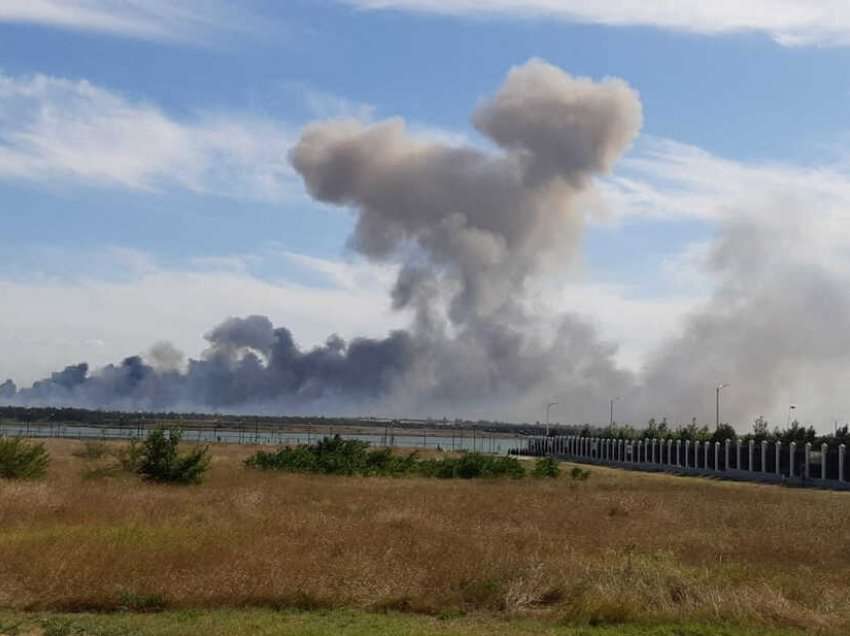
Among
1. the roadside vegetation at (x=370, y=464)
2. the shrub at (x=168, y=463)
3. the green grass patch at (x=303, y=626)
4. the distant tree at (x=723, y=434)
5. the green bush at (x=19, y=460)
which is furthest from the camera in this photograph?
the distant tree at (x=723, y=434)

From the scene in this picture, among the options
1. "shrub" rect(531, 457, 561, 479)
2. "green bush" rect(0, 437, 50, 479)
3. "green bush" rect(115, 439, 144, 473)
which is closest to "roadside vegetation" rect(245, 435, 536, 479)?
"shrub" rect(531, 457, 561, 479)

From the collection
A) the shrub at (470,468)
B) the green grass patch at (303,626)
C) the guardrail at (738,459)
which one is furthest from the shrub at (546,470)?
the green grass patch at (303,626)

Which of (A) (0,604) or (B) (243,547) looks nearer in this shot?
(A) (0,604)

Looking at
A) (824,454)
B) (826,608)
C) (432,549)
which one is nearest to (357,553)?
(432,549)

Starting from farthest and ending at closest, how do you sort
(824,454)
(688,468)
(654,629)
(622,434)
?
(622,434), (688,468), (824,454), (654,629)

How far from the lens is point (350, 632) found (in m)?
12.7

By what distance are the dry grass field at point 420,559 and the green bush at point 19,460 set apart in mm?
4358

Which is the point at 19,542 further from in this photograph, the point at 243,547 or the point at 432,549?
the point at 432,549

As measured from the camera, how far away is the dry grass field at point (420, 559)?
1454 centimetres

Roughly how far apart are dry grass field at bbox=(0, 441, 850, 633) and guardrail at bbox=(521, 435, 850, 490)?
41.1 metres

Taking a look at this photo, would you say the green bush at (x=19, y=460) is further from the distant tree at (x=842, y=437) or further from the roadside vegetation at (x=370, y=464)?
the distant tree at (x=842, y=437)

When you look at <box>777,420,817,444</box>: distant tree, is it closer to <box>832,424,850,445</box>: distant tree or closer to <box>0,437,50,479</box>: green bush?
<box>832,424,850,445</box>: distant tree

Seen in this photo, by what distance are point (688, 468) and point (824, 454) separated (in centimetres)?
2622

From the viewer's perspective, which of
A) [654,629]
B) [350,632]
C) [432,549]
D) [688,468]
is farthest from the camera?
[688,468]
